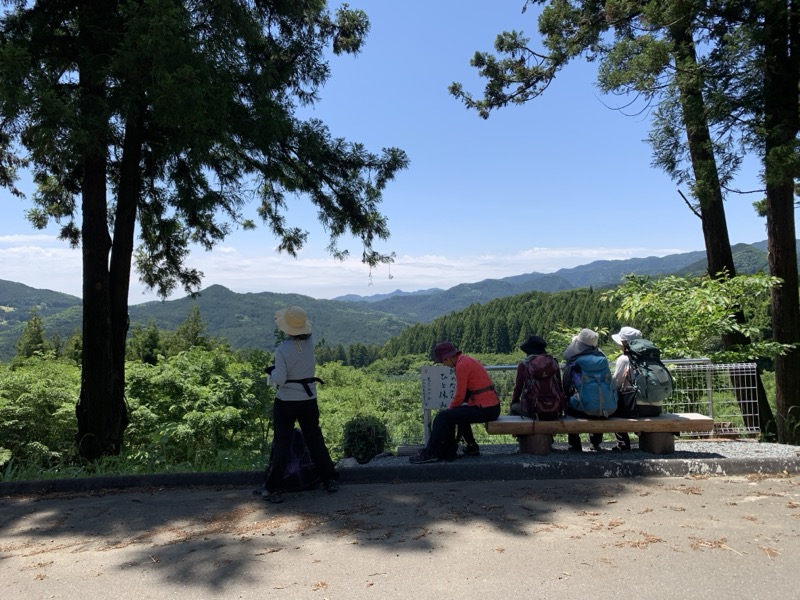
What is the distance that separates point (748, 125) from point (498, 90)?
3879 mm

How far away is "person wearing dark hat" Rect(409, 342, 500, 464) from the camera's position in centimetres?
612

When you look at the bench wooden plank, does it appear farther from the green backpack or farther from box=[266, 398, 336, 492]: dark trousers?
box=[266, 398, 336, 492]: dark trousers

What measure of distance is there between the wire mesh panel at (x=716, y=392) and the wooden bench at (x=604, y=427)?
120 centimetres

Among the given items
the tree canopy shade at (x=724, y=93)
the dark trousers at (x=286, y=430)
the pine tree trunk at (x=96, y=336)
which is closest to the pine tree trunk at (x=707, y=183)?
the tree canopy shade at (x=724, y=93)

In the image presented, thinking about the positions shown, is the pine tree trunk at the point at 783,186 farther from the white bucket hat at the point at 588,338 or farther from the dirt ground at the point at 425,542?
the dirt ground at the point at 425,542

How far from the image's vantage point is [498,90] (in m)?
10.2

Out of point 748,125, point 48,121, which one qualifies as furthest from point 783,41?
point 48,121

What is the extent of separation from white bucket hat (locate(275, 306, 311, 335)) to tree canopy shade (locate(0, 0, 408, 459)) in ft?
7.56

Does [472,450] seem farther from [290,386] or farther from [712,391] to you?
[712,391]

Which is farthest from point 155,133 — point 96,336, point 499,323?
point 499,323

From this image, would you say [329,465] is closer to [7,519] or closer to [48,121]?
[7,519]

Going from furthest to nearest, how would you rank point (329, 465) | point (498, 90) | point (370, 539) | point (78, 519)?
point (498, 90), point (329, 465), point (78, 519), point (370, 539)

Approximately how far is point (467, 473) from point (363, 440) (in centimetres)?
127

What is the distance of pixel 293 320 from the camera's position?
538 centimetres
